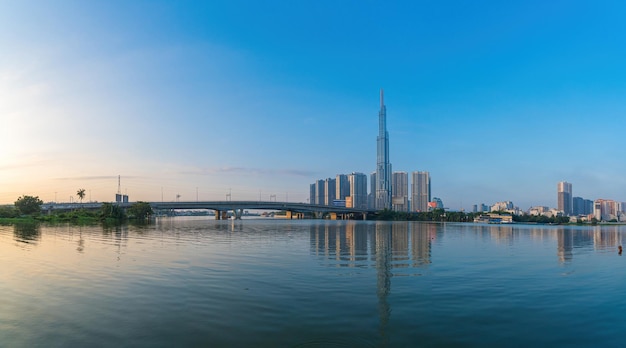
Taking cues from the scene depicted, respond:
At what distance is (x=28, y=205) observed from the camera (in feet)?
502

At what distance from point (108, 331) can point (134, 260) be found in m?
20.7

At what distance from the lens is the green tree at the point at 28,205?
152125 millimetres

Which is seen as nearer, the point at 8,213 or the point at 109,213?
the point at 8,213

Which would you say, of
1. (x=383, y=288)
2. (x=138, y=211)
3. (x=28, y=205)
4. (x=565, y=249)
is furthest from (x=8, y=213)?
(x=565, y=249)

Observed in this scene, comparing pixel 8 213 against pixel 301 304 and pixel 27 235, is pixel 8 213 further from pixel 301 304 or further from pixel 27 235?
pixel 301 304

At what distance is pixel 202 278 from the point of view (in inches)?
973

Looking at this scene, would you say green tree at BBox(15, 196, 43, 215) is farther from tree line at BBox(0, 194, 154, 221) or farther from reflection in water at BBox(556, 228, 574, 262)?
reflection in water at BBox(556, 228, 574, 262)

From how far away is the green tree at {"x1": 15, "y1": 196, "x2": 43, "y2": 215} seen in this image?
5989 inches

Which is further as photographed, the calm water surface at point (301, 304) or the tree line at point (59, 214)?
the tree line at point (59, 214)

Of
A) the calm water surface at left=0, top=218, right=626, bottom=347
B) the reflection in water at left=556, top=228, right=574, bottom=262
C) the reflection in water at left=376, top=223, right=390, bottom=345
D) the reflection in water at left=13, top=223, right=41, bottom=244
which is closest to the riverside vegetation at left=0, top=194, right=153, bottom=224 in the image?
the reflection in water at left=13, top=223, right=41, bottom=244

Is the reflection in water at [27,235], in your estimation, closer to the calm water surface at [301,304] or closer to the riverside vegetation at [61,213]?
the calm water surface at [301,304]

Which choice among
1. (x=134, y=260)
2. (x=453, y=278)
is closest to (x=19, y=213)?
(x=134, y=260)

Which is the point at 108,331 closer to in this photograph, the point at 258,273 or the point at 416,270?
the point at 258,273

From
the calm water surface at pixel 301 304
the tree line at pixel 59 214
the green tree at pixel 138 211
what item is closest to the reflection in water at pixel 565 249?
the calm water surface at pixel 301 304
